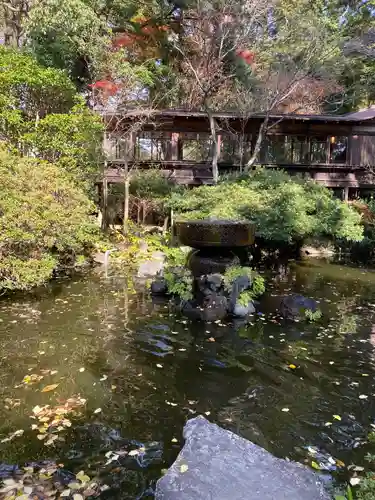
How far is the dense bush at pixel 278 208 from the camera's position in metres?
12.0

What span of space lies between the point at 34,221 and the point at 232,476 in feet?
22.3

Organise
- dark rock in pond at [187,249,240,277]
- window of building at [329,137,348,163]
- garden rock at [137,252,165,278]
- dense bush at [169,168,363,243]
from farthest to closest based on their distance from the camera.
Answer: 1. window of building at [329,137,348,163]
2. dense bush at [169,168,363,243]
3. garden rock at [137,252,165,278]
4. dark rock in pond at [187,249,240,277]

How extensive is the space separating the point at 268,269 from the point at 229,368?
26.2ft

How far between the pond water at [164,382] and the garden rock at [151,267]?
9.03ft

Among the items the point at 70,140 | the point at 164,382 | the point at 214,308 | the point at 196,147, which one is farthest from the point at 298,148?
the point at 164,382

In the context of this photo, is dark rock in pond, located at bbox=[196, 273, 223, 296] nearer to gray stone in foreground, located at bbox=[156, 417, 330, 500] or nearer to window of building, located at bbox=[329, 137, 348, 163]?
gray stone in foreground, located at bbox=[156, 417, 330, 500]

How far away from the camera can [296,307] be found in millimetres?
7625

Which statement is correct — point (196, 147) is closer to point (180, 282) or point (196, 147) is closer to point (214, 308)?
point (180, 282)

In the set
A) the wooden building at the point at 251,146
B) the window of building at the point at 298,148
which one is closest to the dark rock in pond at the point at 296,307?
the wooden building at the point at 251,146

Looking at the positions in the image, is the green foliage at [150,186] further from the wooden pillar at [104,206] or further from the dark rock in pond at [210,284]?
the dark rock in pond at [210,284]

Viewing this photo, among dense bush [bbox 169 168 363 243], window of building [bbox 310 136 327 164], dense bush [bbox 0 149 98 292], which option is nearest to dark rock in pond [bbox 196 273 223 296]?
dense bush [bbox 0 149 98 292]

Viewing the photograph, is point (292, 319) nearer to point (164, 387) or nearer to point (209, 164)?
point (164, 387)

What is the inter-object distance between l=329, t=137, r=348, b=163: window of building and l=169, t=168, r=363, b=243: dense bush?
8680 mm

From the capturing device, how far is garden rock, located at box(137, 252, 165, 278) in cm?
1118
